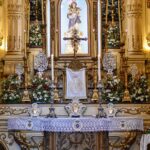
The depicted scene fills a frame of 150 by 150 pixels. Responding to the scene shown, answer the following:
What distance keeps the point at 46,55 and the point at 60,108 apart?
7.31 ft

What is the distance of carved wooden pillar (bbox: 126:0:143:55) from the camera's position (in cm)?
1598

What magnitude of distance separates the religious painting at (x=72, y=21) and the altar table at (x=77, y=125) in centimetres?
→ 475

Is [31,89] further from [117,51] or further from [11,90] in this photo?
[117,51]

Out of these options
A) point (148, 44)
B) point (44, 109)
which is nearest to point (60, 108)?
point (44, 109)

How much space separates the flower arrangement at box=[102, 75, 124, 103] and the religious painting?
5.02 feet

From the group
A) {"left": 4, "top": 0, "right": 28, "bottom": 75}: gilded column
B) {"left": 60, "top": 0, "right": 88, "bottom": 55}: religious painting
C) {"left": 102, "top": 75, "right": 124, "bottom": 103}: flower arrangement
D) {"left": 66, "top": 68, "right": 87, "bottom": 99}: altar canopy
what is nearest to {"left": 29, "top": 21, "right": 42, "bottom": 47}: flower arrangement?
{"left": 4, "top": 0, "right": 28, "bottom": 75}: gilded column

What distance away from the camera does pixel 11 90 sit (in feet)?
47.8

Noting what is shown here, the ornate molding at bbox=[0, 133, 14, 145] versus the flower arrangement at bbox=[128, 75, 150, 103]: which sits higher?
the flower arrangement at bbox=[128, 75, 150, 103]

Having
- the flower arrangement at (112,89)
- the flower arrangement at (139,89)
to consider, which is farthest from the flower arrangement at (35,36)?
the flower arrangement at (139,89)

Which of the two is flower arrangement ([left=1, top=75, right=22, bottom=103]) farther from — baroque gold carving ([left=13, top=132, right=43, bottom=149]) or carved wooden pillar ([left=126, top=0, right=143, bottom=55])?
carved wooden pillar ([left=126, top=0, right=143, bottom=55])

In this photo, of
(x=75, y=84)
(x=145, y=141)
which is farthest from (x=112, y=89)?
(x=145, y=141)

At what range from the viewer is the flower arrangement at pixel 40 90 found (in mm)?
14438

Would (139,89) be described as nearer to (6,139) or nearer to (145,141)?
(145,141)

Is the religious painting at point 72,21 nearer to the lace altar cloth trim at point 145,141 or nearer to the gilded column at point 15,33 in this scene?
the gilded column at point 15,33
